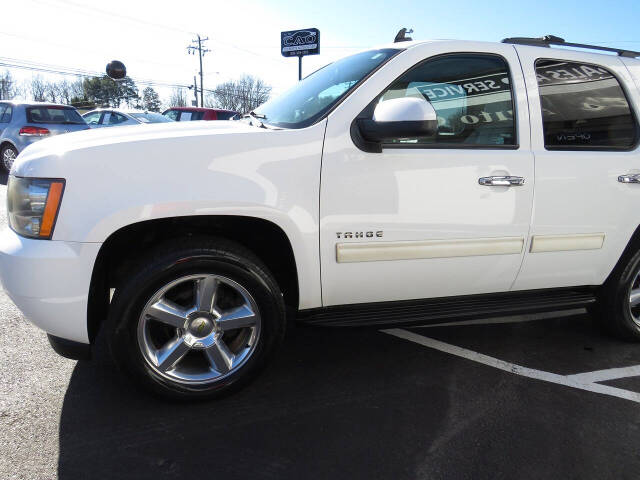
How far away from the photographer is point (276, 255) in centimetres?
252

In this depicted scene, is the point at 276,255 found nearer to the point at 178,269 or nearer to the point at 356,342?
the point at 178,269

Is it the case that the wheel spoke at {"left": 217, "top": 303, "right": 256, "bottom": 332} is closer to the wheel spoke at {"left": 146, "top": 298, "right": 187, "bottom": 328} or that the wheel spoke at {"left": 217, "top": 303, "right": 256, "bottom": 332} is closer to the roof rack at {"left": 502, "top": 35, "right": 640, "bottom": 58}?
the wheel spoke at {"left": 146, "top": 298, "right": 187, "bottom": 328}

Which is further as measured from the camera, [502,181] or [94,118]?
[94,118]

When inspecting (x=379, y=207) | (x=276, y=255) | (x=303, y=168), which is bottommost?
(x=276, y=255)

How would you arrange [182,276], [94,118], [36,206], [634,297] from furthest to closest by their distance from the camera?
[94,118]
[634,297]
[182,276]
[36,206]

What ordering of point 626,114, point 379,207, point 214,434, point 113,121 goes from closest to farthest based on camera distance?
Result: point 214,434 → point 379,207 → point 626,114 → point 113,121

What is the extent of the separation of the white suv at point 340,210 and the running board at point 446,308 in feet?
0.04

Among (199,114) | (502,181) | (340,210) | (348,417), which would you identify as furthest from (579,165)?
(199,114)

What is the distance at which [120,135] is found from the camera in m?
2.20

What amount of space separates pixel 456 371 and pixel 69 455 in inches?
81.9

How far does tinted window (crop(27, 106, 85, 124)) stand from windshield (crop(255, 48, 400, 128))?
Result: 8.58 m

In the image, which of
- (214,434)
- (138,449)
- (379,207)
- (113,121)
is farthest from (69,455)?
(113,121)

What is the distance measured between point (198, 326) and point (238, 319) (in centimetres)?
21

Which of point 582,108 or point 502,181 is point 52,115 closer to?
A: point 502,181
